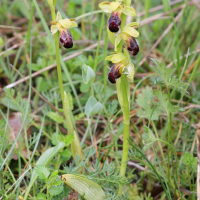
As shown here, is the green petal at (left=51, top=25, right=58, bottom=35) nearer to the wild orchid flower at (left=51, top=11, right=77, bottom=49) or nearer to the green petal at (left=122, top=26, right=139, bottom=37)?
the wild orchid flower at (left=51, top=11, right=77, bottom=49)

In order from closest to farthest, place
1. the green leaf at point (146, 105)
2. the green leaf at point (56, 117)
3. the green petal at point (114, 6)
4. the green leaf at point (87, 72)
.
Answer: the green petal at point (114, 6), the green leaf at point (87, 72), the green leaf at point (146, 105), the green leaf at point (56, 117)

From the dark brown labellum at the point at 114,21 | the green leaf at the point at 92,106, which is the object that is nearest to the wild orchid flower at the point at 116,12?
the dark brown labellum at the point at 114,21

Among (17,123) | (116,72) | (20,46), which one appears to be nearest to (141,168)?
(116,72)

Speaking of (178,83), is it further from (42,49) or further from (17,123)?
(42,49)

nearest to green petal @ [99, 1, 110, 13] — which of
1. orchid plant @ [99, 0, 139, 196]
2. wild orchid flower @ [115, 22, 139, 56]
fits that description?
orchid plant @ [99, 0, 139, 196]

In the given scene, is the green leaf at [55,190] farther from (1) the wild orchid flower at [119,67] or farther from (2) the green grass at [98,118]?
(1) the wild orchid flower at [119,67]
